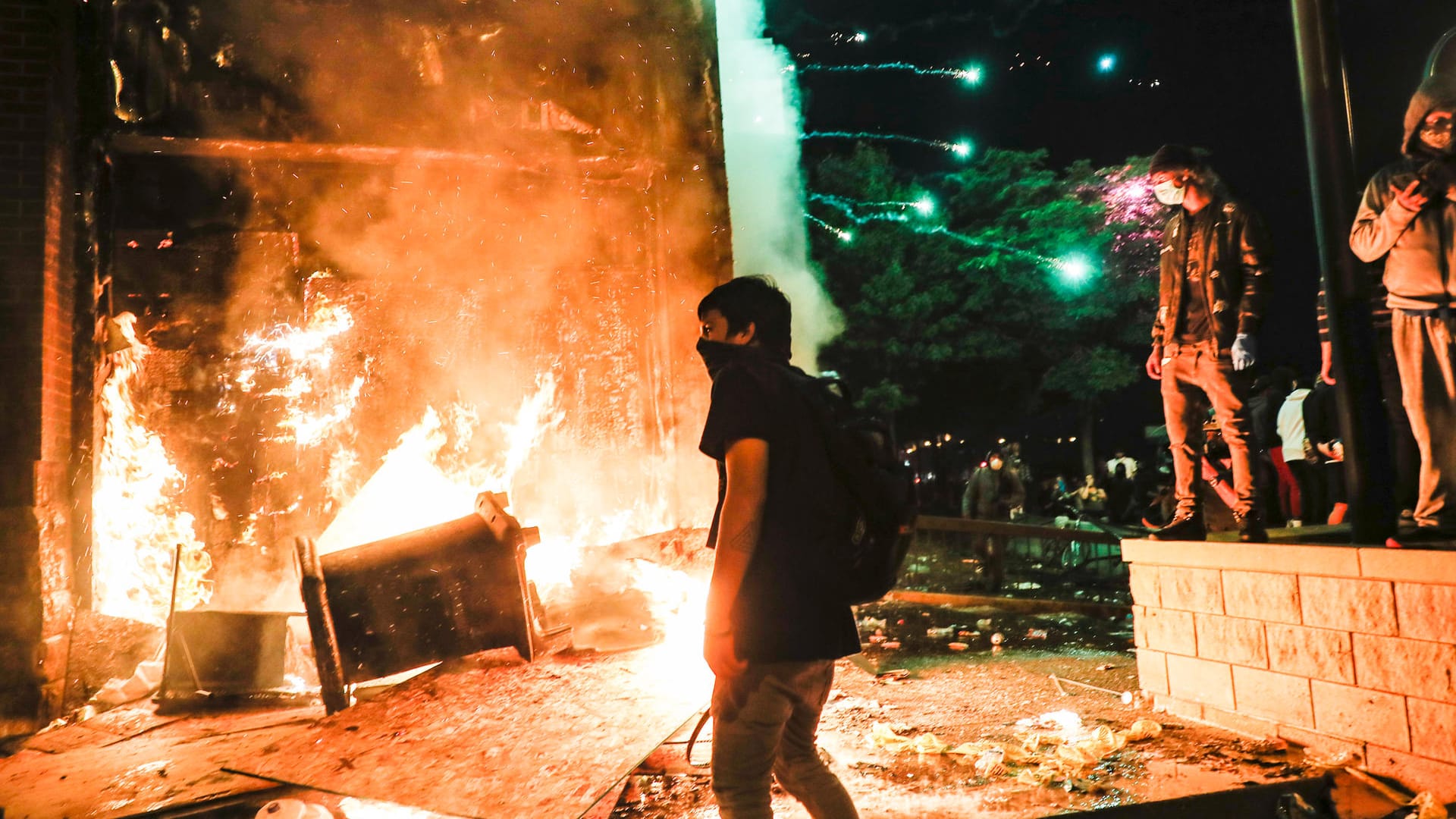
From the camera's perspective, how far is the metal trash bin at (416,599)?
16.8 feet

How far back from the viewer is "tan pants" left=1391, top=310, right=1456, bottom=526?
404 centimetres

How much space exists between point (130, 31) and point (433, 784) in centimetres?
743

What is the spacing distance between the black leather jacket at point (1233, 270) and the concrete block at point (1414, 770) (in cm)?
221

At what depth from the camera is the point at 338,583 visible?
514 cm

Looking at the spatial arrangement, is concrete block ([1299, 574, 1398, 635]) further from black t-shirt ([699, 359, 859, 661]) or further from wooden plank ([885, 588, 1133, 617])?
wooden plank ([885, 588, 1133, 617])

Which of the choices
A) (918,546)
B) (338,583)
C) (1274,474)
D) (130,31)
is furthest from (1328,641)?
(130,31)

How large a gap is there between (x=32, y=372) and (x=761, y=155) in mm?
12749

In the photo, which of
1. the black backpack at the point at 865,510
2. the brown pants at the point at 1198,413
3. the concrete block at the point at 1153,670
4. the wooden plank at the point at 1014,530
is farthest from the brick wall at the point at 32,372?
the wooden plank at the point at 1014,530

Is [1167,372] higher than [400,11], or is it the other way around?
[400,11]

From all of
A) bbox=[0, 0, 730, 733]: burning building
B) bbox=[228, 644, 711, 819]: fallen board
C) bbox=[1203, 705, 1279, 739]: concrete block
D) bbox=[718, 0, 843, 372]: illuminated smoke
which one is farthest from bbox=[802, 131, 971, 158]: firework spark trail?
bbox=[1203, 705, 1279, 739]: concrete block

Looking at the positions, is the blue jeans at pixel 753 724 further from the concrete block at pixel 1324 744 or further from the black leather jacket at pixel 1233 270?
the black leather jacket at pixel 1233 270

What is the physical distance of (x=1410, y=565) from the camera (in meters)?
3.65

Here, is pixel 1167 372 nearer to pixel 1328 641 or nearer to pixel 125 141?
pixel 1328 641

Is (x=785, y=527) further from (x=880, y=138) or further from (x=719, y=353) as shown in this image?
(x=880, y=138)
